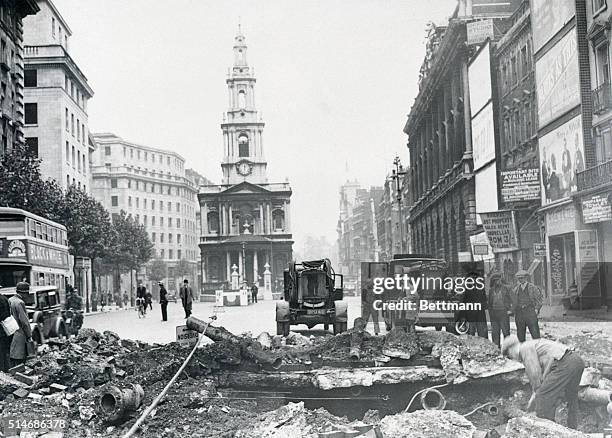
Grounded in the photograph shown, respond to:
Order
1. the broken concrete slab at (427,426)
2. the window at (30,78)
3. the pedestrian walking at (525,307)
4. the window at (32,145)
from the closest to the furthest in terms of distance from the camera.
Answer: the broken concrete slab at (427,426) < the pedestrian walking at (525,307) < the window at (30,78) < the window at (32,145)

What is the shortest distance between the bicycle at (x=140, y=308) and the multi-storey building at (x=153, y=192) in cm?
66

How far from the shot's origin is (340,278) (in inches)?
598

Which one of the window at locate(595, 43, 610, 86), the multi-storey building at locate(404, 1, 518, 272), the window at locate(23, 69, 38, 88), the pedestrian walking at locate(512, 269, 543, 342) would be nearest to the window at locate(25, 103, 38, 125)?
the window at locate(23, 69, 38, 88)

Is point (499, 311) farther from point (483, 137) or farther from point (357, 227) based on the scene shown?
point (483, 137)

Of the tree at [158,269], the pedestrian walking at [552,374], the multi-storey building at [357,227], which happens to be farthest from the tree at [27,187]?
the pedestrian walking at [552,374]

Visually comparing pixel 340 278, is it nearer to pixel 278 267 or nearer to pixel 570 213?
pixel 278 267

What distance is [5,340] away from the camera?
10844 millimetres

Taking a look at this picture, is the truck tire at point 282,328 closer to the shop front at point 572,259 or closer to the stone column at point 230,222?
the stone column at point 230,222

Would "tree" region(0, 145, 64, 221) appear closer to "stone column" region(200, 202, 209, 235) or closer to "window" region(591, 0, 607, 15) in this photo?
"stone column" region(200, 202, 209, 235)

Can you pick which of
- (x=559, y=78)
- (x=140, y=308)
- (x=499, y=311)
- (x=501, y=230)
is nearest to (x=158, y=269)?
(x=140, y=308)

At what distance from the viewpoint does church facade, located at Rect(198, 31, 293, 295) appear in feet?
41.4

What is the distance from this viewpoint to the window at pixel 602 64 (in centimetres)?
1284

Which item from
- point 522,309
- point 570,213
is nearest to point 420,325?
point 522,309

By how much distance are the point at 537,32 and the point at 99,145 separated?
829 centimetres
